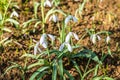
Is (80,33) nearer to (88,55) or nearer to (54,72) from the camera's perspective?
(88,55)

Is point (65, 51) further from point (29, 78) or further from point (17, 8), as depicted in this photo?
point (17, 8)

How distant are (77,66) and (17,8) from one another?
1.34 meters

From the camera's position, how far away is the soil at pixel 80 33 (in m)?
3.55

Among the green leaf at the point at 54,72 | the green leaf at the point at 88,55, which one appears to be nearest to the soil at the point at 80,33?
the green leaf at the point at 88,55

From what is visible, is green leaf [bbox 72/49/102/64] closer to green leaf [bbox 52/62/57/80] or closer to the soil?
the soil

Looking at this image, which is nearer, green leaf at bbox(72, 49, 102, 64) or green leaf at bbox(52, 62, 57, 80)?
green leaf at bbox(52, 62, 57, 80)

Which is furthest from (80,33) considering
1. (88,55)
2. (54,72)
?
(54,72)

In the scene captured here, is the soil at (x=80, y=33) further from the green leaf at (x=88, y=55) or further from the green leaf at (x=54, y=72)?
the green leaf at (x=54, y=72)

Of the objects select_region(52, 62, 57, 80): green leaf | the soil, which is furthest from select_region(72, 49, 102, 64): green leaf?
select_region(52, 62, 57, 80): green leaf

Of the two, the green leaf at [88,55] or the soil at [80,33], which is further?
the soil at [80,33]

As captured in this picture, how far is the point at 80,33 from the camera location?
13.0 ft

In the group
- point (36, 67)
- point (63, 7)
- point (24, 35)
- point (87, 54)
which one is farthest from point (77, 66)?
point (63, 7)

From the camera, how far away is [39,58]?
341cm

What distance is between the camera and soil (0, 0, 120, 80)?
3.55 metres
